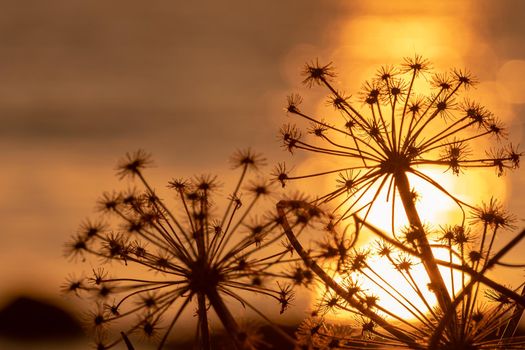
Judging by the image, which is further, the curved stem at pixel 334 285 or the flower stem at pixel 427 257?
the flower stem at pixel 427 257

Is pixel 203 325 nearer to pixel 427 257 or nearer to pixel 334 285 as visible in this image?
pixel 334 285

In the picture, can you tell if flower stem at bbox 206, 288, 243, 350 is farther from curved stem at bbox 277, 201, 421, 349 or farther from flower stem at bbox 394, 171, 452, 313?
flower stem at bbox 394, 171, 452, 313

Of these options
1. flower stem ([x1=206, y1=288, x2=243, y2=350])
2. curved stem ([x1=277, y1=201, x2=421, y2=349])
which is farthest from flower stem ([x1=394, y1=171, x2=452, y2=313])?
flower stem ([x1=206, y1=288, x2=243, y2=350])

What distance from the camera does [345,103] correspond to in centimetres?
736

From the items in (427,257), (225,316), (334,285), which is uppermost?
(427,257)

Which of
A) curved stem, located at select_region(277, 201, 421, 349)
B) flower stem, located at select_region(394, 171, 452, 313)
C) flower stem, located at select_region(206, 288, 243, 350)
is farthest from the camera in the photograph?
flower stem, located at select_region(394, 171, 452, 313)

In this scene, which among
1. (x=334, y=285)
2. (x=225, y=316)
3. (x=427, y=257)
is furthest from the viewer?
(x=427, y=257)

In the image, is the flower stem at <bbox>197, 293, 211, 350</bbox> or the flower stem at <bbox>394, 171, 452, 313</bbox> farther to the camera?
the flower stem at <bbox>394, 171, 452, 313</bbox>

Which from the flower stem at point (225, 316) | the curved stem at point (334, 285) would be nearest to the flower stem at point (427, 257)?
the curved stem at point (334, 285)

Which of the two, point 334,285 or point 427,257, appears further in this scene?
point 427,257

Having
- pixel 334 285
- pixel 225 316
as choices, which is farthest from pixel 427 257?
pixel 225 316

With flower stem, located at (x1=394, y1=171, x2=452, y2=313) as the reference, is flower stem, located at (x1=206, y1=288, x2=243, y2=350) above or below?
below

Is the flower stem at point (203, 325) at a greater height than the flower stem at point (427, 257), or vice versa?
the flower stem at point (427, 257)

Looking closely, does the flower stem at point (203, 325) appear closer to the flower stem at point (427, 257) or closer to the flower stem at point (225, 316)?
the flower stem at point (225, 316)
